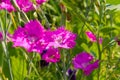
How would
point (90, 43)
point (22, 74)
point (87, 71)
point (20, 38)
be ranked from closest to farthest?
point (20, 38) < point (87, 71) < point (22, 74) < point (90, 43)

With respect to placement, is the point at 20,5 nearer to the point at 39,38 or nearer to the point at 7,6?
the point at 7,6

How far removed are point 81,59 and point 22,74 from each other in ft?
0.72

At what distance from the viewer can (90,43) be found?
1.36m

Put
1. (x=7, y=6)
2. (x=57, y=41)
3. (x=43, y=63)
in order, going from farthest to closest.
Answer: (x=43, y=63) → (x=7, y=6) → (x=57, y=41)

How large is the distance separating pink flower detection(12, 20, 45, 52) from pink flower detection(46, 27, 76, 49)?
0.02 m

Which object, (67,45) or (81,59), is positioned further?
(81,59)

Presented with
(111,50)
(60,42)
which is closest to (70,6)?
(60,42)

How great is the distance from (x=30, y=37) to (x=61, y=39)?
71 millimetres

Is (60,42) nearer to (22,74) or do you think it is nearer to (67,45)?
(67,45)

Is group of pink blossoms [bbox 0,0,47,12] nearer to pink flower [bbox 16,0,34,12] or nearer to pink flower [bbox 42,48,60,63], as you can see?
pink flower [bbox 16,0,34,12]

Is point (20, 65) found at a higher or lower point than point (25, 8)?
lower

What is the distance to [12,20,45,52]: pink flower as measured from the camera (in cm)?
89

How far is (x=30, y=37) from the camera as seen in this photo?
93 centimetres

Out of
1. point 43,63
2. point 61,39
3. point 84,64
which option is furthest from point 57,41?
point 43,63
